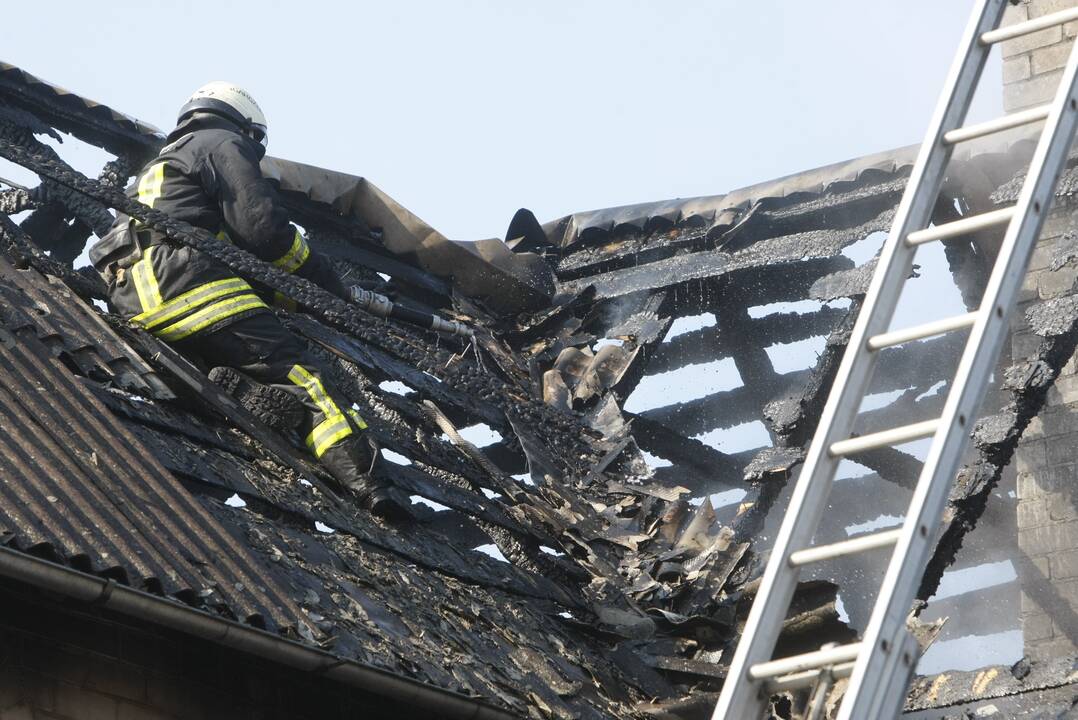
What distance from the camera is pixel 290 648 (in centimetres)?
557

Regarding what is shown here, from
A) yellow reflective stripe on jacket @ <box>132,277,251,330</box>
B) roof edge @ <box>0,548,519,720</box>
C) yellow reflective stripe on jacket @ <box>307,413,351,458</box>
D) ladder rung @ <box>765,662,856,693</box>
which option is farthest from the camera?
yellow reflective stripe on jacket @ <box>132,277,251,330</box>

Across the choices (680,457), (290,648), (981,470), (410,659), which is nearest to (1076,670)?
(981,470)

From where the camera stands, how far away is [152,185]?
8.22m

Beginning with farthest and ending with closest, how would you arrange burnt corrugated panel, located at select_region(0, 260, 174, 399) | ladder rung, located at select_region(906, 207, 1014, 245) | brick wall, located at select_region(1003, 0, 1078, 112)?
brick wall, located at select_region(1003, 0, 1078, 112)
burnt corrugated panel, located at select_region(0, 260, 174, 399)
ladder rung, located at select_region(906, 207, 1014, 245)

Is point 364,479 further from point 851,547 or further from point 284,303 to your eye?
point 851,547

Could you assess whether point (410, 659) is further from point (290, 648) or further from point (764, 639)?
point (764, 639)

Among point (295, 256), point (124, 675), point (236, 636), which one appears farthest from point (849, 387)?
point (295, 256)

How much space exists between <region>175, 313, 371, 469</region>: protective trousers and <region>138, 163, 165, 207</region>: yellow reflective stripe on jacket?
2.54ft

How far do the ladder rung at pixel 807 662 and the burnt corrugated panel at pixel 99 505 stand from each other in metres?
1.59

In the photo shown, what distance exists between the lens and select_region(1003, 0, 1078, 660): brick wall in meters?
8.73

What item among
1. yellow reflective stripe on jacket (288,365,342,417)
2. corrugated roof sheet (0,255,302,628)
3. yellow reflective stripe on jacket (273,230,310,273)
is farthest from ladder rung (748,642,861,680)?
yellow reflective stripe on jacket (273,230,310,273)

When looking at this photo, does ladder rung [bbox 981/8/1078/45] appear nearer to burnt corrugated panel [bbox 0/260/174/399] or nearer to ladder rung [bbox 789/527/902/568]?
ladder rung [bbox 789/527/902/568]

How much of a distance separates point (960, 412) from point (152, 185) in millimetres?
4400

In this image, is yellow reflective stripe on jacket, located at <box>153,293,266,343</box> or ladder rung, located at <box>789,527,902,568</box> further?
yellow reflective stripe on jacket, located at <box>153,293,266,343</box>
